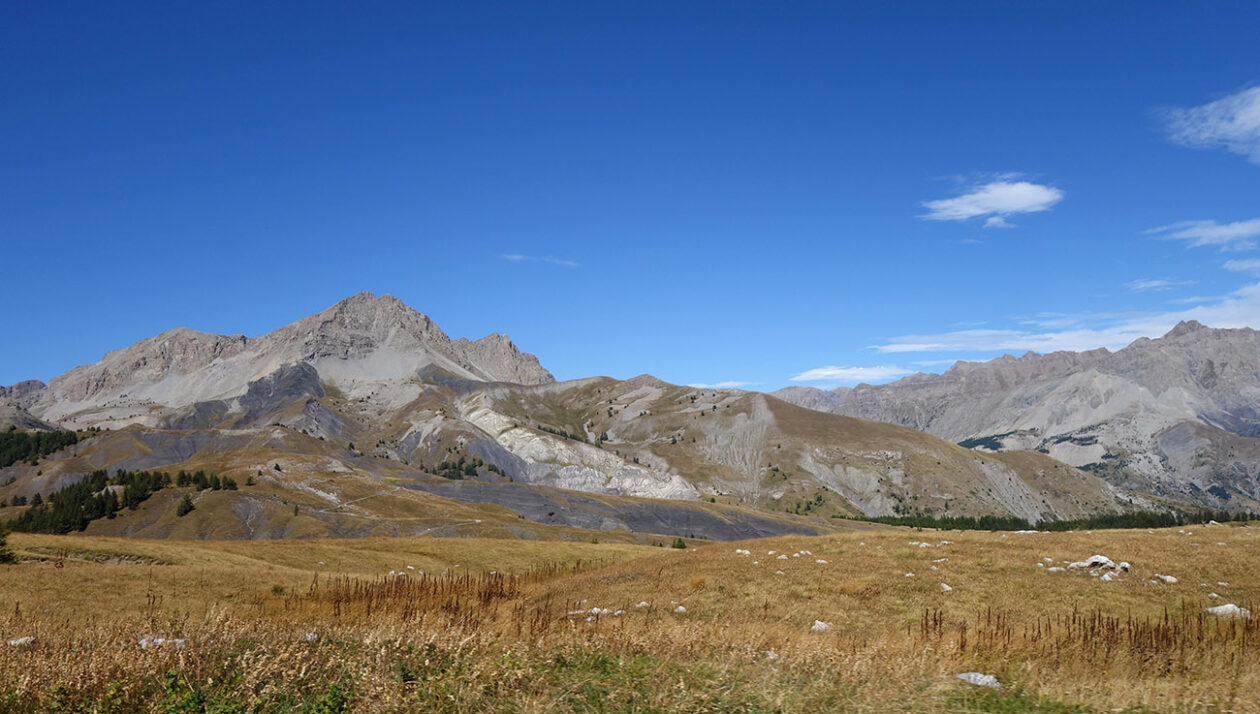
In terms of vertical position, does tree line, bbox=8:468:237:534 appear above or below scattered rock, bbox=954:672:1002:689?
below

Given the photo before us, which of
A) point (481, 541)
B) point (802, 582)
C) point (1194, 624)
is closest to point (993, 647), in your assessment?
point (1194, 624)

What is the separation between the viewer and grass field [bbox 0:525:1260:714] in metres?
9.16

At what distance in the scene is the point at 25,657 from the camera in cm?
1016

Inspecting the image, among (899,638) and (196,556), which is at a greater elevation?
(899,638)

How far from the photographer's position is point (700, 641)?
12.4 m

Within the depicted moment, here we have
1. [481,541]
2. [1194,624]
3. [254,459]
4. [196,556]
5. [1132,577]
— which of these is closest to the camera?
[1194,624]

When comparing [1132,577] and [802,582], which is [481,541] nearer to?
[802,582]

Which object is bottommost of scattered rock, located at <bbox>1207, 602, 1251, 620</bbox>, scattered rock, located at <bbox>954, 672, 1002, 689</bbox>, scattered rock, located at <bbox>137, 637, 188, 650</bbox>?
scattered rock, located at <bbox>1207, 602, 1251, 620</bbox>

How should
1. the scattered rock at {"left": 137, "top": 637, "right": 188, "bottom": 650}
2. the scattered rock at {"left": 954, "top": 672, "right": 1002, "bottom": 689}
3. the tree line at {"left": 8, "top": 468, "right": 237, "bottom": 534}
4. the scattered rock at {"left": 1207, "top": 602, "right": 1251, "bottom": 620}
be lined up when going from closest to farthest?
1. the scattered rock at {"left": 954, "top": 672, "right": 1002, "bottom": 689}
2. the scattered rock at {"left": 137, "top": 637, "right": 188, "bottom": 650}
3. the scattered rock at {"left": 1207, "top": 602, "right": 1251, "bottom": 620}
4. the tree line at {"left": 8, "top": 468, "right": 237, "bottom": 534}

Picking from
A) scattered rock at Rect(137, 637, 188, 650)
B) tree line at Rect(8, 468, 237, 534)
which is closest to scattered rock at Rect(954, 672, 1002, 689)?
scattered rock at Rect(137, 637, 188, 650)

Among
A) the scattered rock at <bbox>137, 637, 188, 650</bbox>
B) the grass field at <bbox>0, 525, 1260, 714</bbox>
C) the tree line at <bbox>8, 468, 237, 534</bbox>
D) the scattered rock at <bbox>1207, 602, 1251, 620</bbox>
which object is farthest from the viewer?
the tree line at <bbox>8, 468, 237, 534</bbox>

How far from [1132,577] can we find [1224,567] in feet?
11.3

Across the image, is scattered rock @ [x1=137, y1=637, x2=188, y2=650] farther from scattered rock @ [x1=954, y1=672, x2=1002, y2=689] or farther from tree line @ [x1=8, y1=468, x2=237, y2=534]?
tree line @ [x1=8, y1=468, x2=237, y2=534]

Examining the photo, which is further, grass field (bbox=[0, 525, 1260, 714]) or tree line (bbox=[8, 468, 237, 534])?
tree line (bbox=[8, 468, 237, 534])
